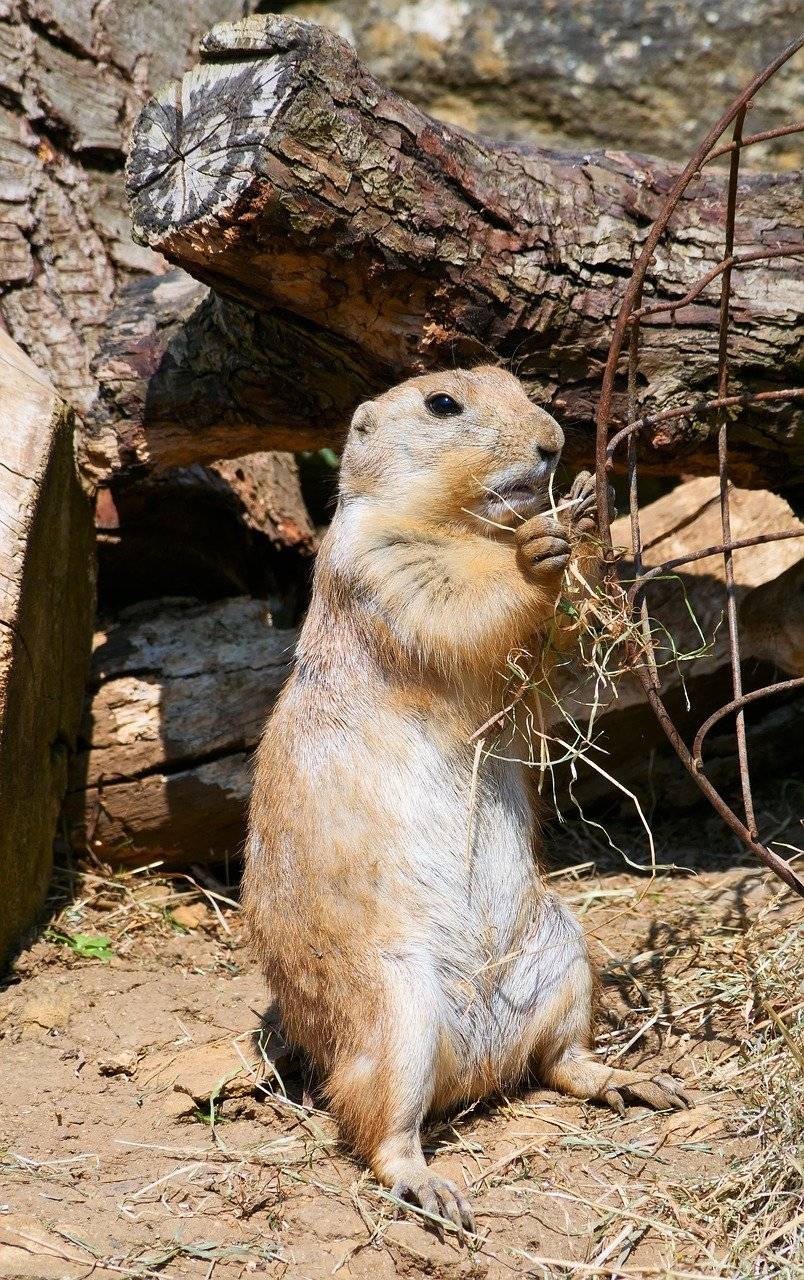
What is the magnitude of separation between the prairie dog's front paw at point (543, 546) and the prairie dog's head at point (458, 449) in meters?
0.26

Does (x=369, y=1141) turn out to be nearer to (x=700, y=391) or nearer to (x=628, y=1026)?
(x=628, y=1026)

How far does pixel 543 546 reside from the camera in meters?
4.61

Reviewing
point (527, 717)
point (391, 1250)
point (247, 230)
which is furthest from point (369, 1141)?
point (247, 230)

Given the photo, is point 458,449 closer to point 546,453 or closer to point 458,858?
point 546,453

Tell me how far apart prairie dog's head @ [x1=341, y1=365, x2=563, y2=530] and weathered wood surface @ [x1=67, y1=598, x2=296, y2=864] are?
165 centimetres

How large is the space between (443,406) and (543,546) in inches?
33.5

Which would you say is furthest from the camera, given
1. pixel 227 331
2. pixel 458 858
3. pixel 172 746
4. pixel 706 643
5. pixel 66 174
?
pixel 66 174

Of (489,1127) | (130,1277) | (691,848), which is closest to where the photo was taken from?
(130,1277)

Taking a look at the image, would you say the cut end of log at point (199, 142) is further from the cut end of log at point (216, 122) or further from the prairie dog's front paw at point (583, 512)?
the prairie dog's front paw at point (583, 512)

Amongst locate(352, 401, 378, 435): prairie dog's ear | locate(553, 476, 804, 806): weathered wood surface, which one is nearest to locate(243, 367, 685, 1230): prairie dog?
locate(352, 401, 378, 435): prairie dog's ear

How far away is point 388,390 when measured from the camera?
18.1 ft

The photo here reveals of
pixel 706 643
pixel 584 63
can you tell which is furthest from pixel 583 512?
pixel 584 63

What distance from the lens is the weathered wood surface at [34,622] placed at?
5.27 metres

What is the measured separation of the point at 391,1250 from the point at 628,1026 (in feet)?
5.43
